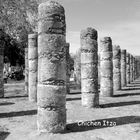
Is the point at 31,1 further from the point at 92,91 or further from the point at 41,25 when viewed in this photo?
the point at 41,25

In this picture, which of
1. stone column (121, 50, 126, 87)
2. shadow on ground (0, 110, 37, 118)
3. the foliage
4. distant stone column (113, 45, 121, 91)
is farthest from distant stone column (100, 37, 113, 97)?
the foliage

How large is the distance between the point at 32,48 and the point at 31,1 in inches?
600

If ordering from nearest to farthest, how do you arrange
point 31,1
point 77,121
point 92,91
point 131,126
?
1. point 131,126
2. point 77,121
3. point 92,91
4. point 31,1

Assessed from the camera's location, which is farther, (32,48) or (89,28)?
(32,48)

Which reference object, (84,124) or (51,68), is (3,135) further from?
(84,124)

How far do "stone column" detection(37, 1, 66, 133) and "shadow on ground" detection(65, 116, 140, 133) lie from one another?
0.46m

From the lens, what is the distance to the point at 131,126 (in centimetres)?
862

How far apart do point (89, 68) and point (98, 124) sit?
14.0 feet

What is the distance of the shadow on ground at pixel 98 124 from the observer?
8.38 meters

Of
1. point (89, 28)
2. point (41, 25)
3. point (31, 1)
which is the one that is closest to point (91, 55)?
→ point (89, 28)

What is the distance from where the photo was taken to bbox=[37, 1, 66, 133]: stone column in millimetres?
8203

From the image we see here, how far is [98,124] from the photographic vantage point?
891cm

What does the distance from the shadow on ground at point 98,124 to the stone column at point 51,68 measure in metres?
0.46

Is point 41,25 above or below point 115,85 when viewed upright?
above
